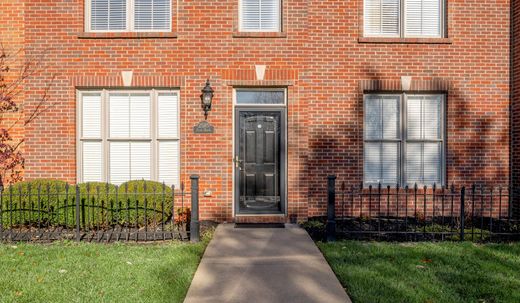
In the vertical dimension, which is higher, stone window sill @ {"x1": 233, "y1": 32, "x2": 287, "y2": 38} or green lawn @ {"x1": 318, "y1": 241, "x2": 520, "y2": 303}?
stone window sill @ {"x1": 233, "y1": 32, "x2": 287, "y2": 38}

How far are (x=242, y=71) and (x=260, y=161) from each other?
76.1 inches

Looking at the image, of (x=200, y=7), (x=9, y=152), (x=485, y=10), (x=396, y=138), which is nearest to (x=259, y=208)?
(x=396, y=138)

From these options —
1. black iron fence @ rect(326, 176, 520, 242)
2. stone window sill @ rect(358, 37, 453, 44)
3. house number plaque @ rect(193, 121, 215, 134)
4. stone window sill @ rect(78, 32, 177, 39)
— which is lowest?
black iron fence @ rect(326, 176, 520, 242)

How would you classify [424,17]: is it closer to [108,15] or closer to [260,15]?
[260,15]

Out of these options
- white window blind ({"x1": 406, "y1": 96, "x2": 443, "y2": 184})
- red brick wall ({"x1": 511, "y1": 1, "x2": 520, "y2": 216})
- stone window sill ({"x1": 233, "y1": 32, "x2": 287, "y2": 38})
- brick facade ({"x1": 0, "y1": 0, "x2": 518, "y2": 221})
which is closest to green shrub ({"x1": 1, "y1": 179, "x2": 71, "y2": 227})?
brick facade ({"x1": 0, "y1": 0, "x2": 518, "y2": 221})

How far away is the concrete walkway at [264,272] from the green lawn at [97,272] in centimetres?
24

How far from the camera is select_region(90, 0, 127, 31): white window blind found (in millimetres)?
8414

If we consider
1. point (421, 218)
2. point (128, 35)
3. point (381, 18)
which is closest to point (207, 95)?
point (128, 35)

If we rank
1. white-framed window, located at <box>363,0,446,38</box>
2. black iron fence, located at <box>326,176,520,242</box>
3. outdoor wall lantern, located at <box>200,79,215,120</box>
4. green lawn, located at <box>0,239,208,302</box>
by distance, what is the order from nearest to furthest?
green lawn, located at <box>0,239,208,302</box> < black iron fence, located at <box>326,176,520,242</box> < outdoor wall lantern, located at <box>200,79,215,120</box> < white-framed window, located at <box>363,0,446,38</box>

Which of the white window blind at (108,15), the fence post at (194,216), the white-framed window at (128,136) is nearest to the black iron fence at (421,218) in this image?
the fence post at (194,216)

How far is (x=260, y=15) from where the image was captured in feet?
27.6

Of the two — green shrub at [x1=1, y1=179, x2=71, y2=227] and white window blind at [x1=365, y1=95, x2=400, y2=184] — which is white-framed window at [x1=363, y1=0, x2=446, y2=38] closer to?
white window blind at [x1=365, y1=95, x2=400, y2=184]

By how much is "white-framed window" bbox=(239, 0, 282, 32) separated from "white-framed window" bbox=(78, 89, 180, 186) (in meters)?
2.18

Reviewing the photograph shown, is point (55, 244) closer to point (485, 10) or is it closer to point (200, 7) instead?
point (200, 7)
